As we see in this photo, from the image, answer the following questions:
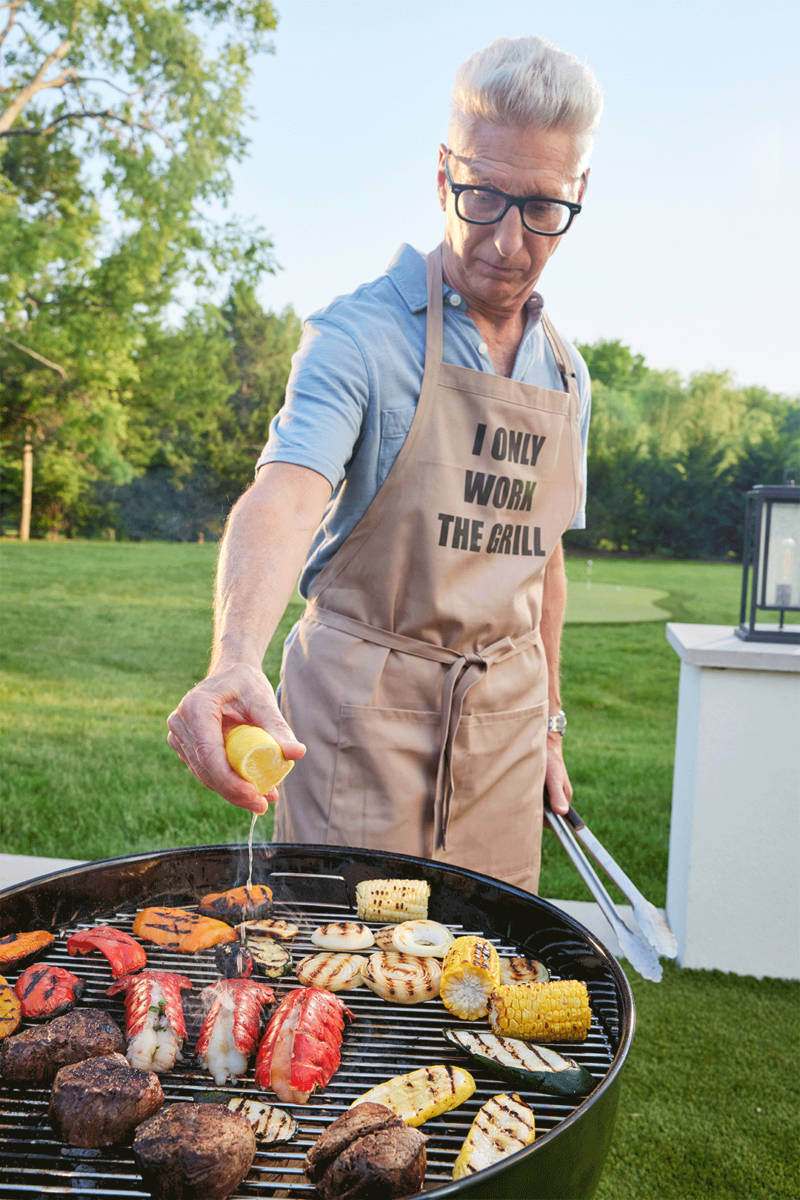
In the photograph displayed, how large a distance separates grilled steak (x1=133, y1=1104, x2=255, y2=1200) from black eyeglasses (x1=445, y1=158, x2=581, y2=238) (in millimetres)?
1212

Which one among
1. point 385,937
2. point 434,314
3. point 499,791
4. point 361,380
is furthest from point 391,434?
point 385,937

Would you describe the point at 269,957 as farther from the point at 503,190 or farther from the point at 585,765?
the point at 585,765

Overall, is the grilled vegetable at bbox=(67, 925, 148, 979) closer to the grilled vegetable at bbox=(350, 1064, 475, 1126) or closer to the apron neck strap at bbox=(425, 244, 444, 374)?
the grilled vegetable at bbox=(350, 1064, 475, 1126)

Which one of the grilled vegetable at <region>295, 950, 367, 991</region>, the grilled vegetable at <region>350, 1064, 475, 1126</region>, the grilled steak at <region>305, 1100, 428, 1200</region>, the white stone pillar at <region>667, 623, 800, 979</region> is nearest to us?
the grilled steak at <region>305, 1100, 428, 1200</region>

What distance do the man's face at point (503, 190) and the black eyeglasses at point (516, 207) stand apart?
0.4 inches

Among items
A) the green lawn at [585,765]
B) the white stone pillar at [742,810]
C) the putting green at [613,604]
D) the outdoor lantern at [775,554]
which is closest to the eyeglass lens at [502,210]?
the white stone pillar at [742,810]

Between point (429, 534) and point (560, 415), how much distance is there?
14.5 inches

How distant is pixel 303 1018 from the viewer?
3.06 feet

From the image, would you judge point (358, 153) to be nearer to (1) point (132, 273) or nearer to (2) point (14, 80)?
(1) point (132, 273)

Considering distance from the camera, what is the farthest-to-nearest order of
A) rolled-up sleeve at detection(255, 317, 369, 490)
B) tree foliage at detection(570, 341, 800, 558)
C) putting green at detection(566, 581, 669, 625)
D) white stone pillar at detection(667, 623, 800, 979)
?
putting green at detection(566, 581, 669, 625) → tree foliage at detection(570, 341, 800, 558) → white stone pillar at detection(667, 623, 800, 979) → rolled-up sleeve at detection(255, 317, 369, 490)

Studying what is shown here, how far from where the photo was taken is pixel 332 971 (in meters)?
1.07

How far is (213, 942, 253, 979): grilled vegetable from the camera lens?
3.50 feet

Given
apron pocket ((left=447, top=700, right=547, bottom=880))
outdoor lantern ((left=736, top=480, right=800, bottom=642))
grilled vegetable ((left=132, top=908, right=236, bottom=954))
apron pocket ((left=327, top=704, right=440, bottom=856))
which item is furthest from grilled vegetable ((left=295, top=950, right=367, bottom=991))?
outdoor lantern ((left=736, top=480, right=800, bottom=642))

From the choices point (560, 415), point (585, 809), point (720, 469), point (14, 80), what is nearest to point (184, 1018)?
point (560, 415)
